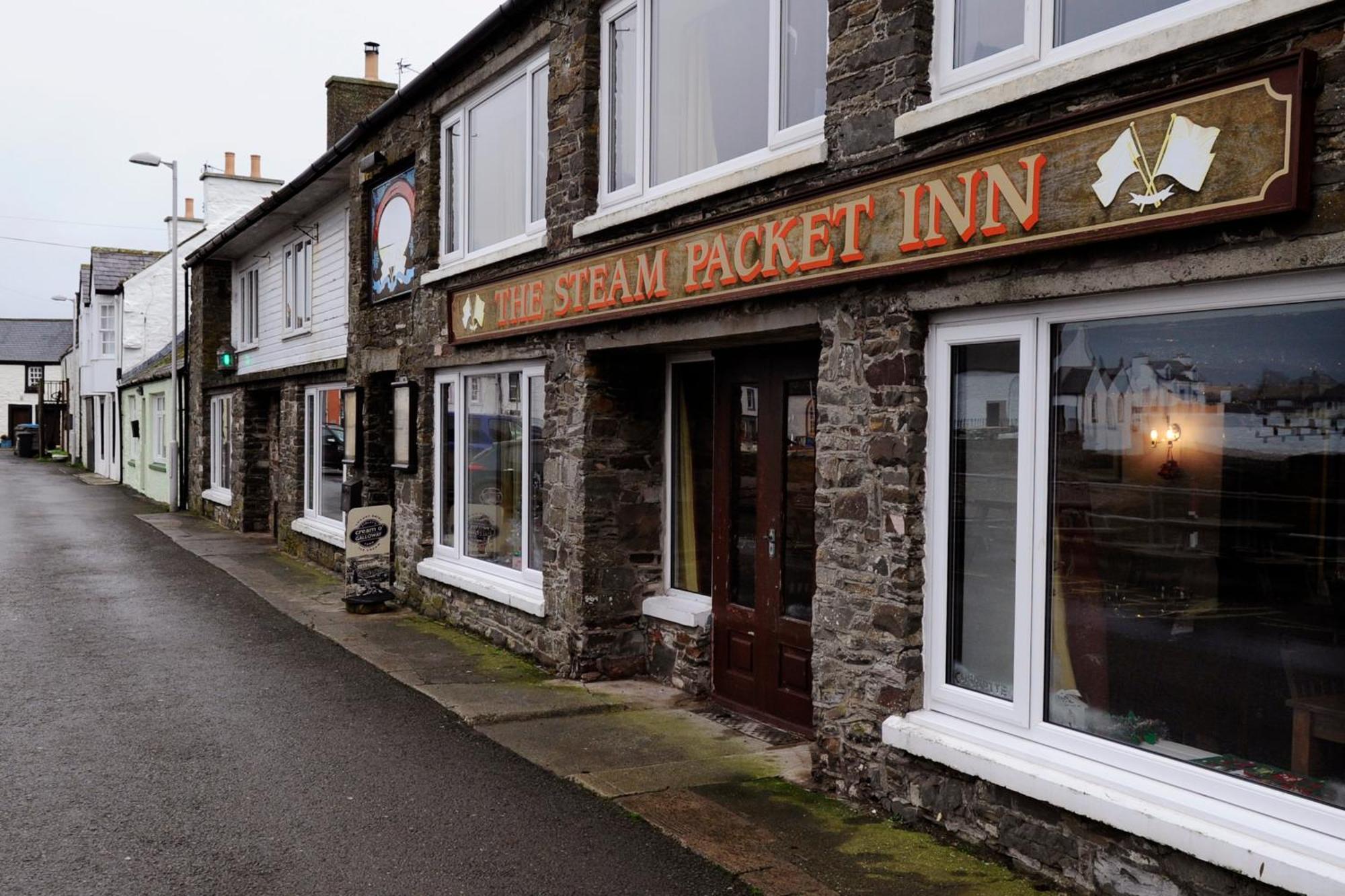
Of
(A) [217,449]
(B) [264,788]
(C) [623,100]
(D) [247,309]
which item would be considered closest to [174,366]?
(A) [217,449]

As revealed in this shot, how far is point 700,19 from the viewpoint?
7789 millimetres

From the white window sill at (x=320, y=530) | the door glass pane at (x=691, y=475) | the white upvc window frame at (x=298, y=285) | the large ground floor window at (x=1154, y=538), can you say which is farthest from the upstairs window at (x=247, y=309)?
the large ground floor window at (x=1154, y=538)

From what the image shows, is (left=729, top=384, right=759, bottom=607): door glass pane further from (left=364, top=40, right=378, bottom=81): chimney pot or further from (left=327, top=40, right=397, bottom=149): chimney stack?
(left=364, top=40, right=378, bottom=81): chimney pot

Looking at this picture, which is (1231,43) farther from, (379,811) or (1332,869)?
→ (379,811)

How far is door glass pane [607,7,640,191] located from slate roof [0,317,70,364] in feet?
226

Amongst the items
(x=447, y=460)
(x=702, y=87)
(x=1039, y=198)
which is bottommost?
(x=447, y=460)

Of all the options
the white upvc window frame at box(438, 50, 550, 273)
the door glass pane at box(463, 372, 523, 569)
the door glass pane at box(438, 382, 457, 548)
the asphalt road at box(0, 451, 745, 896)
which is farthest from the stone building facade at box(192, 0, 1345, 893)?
the door glass pane at box(438, 382, 457, 548)

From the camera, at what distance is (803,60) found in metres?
6.72

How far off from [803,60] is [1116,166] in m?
2.66

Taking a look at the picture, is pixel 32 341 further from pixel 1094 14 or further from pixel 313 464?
pixel 1094 14

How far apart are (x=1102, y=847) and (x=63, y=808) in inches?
206

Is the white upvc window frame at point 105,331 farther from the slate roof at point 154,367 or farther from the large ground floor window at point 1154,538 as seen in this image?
the large ground floor window at point 1154,538

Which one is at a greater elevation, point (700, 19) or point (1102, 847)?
point (700, 19)

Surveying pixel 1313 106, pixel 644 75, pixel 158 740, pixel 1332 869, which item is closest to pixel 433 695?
pixel 158 740
